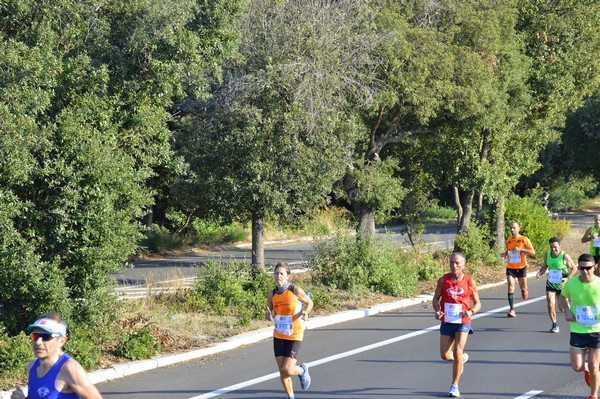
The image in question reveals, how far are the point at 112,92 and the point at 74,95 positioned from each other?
669 mm

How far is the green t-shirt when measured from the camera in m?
9.34

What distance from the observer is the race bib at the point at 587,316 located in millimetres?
9328

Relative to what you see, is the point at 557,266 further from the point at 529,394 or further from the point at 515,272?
the point at 529,394

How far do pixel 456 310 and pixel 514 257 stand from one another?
687 cm

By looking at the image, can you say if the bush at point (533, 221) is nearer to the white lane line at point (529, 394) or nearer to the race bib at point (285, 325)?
the white lane line at point (529, 394)

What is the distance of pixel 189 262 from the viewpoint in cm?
2731

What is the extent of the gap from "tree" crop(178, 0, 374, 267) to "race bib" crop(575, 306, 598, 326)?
7066 mm

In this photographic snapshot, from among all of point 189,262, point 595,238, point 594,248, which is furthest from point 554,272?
point 189,262

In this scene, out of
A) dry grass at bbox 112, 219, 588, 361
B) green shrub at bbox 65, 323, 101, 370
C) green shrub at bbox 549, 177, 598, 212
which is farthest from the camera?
green shrub at bbox 549, 177, 598, 212

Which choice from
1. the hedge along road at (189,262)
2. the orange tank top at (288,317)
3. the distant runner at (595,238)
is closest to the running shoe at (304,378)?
the orange tank top at (288,317)

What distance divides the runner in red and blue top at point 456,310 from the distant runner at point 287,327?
1.69 metres

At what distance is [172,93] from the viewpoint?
12352 mm

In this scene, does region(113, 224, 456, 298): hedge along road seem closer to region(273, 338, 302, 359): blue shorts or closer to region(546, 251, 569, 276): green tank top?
region(546, 251, 569, 276): green tank top

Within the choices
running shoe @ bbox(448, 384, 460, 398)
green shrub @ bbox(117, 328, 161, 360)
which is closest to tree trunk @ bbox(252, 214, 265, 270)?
green shrub @ bbox(117, 328, 161, 360)
